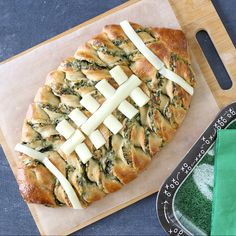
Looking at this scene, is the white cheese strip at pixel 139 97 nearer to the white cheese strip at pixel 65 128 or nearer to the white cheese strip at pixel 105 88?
the white cheese strip at pixel 105 88

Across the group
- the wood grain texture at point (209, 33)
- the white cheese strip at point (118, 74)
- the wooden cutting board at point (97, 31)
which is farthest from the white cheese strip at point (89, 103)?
the wood grain texture at point (209, 33)

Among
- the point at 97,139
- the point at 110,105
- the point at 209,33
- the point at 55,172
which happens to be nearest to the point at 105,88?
the point at 110,105

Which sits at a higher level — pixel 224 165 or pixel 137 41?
pixel 137 41

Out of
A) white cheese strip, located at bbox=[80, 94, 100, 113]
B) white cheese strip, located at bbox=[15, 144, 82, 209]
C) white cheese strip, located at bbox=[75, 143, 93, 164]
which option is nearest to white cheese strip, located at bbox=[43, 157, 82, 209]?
white cheese strip, located at bbox=[15, 144, 82, 209]

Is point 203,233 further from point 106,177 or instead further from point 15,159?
point 15,159

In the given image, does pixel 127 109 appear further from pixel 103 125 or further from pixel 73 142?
pixel 73 142

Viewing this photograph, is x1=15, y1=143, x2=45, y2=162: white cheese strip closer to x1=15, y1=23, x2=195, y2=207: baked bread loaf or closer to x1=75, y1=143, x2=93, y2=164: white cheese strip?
x1=15, y1=23, x2=195, y2=207: baked bread loaf

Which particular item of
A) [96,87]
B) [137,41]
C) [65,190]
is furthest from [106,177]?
[137,41]
